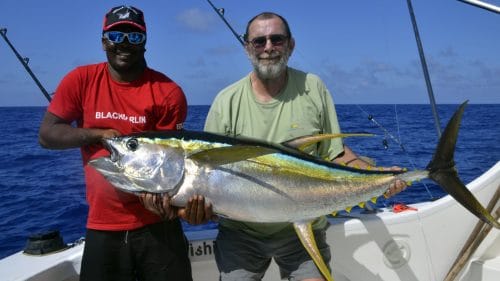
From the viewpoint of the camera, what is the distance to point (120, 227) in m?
2.57

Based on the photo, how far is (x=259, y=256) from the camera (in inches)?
108

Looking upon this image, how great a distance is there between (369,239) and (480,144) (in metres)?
14.9

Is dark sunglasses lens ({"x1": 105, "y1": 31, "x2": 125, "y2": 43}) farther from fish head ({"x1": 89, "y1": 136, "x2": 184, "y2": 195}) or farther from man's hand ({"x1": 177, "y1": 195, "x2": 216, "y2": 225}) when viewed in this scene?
man's hand ({"x1": 177, "y1": 195, "x2": 216, "y2": 225})

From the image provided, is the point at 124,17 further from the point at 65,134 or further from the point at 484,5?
the point at 484,5

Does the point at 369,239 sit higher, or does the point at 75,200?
the point at 369,239

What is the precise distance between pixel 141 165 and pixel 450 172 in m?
1.55

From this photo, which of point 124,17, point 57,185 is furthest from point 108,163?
point 57,185

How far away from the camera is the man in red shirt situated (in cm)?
255

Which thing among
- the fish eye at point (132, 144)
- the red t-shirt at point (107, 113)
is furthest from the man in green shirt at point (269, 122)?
the fish eye at point (132, 144)

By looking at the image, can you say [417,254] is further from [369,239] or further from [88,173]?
[88,173]

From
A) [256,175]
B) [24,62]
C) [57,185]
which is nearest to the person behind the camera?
[256,175]

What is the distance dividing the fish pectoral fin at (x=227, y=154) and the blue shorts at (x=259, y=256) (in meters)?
0.66

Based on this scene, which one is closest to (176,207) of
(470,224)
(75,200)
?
(470,224)

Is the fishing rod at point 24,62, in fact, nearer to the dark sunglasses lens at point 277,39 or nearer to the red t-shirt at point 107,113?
the red t-shirt at point 107,113
